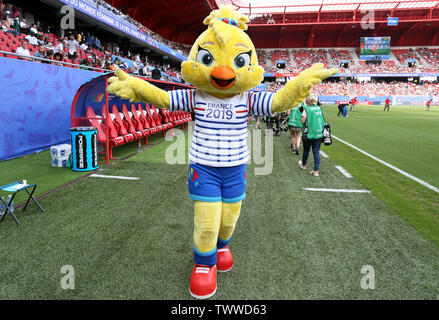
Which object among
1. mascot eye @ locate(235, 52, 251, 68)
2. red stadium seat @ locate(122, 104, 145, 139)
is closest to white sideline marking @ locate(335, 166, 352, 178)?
mascot eye @ locate(235, 52, 251, 68)

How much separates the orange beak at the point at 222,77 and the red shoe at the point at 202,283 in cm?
170

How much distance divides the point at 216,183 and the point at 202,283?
92cm

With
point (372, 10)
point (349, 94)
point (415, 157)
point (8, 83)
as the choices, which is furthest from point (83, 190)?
point (372, 10)

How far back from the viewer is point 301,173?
704 cm

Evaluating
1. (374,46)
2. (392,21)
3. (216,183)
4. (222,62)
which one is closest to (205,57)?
(222,62)

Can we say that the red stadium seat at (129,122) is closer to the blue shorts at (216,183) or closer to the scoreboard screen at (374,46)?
the blue shorts at (216,183)

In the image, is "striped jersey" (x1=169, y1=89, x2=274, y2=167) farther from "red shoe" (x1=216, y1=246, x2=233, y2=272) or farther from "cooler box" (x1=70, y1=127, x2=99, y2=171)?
"cooler box" (x1=70, y1=127, x2=99, y2=171)

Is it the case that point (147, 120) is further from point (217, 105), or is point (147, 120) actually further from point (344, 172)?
point (217, 105)

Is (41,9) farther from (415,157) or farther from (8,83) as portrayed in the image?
(415,157)

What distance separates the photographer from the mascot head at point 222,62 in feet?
8.07

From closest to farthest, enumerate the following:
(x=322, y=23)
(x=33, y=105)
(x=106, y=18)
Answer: (x=33, y=105)
(x=106, y=18)
(x=322, y=23)

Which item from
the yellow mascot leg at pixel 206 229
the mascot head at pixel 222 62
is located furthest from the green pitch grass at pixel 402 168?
the mascot head at pixel 222 62

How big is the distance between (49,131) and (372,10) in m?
59.1

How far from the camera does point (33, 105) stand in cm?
846
